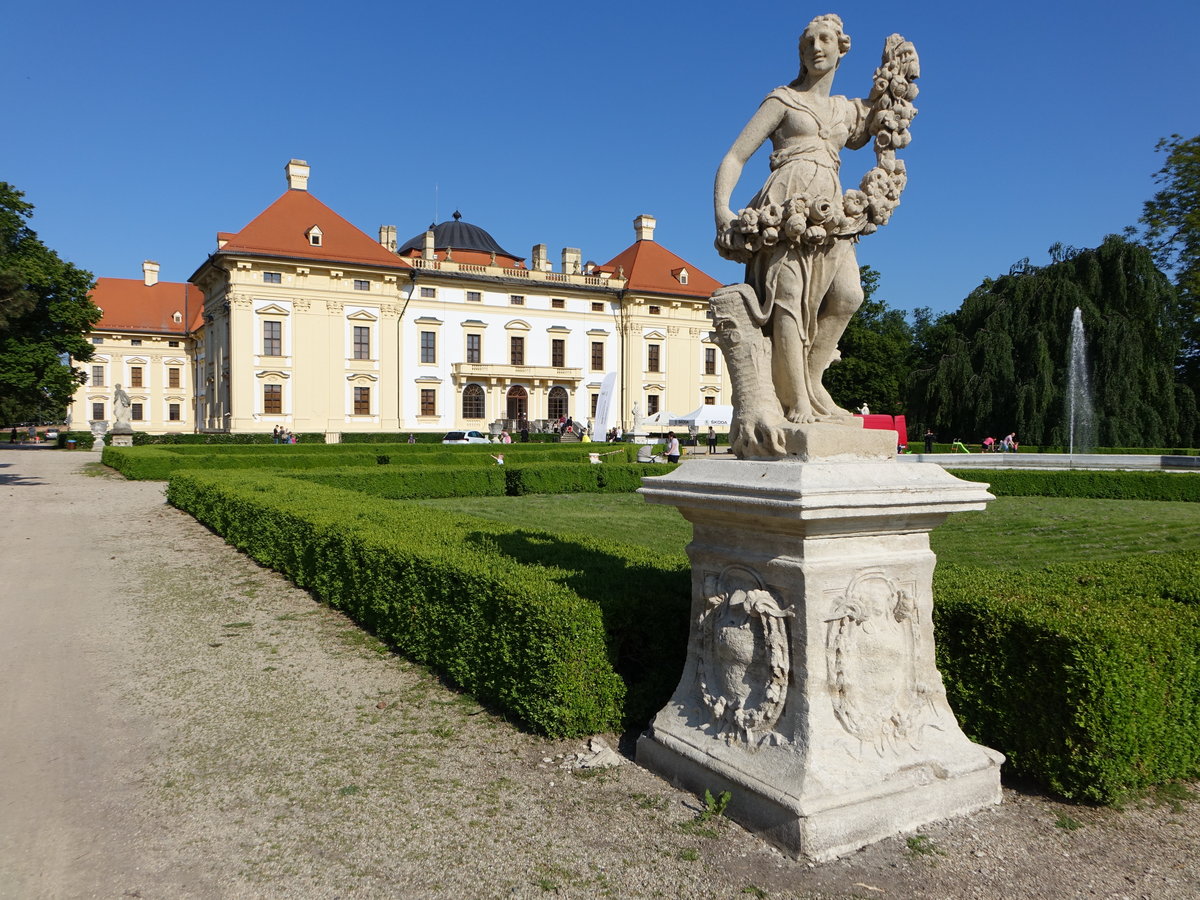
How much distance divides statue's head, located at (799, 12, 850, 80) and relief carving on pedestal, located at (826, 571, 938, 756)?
2.24m

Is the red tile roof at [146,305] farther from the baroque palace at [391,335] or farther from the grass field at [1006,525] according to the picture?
the grass field at [1006,525]

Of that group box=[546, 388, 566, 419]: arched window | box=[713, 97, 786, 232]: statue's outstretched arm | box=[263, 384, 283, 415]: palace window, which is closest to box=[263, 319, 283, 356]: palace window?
box=[263, 384, 283, 415]: palace window

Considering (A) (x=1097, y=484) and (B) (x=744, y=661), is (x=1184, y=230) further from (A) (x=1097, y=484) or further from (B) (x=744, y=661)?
(B) (x=744, y=661)

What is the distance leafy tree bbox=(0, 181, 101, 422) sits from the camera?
59.7 feet

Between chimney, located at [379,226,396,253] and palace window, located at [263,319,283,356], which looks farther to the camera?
chimney, located at [379,226,396,253]

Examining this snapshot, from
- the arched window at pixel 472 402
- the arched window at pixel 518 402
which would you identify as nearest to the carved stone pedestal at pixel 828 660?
the arched window at pixel 472 402

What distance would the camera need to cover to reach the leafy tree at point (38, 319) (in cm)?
1819

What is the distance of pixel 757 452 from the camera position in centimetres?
350

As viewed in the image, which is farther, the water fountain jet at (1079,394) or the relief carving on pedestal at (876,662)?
the water fountain jet at (1079,394)

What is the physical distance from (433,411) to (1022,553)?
39.9 metres

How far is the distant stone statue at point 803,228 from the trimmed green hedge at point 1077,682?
46.6 inches

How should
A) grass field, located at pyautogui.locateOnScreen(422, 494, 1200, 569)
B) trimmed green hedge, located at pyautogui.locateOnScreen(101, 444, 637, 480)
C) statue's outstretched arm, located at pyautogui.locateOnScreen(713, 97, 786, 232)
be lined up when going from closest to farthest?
statue's outstretched arm, located at pyautogui.locateOnScreen(713, 97, 786, 232)
grass field, located at pyautogui.locateOnScreen(422, 494, 1200, 569)
trimmed green hedge, located at pyautogui.locateOnScreen(101, 444, 637, 480)

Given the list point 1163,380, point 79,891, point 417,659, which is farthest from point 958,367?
point 79,891

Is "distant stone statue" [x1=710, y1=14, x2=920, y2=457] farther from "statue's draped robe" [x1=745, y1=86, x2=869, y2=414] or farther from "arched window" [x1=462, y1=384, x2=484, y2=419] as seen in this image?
"arched window" [x1=462, y1=384, x2=484, y2=419]
